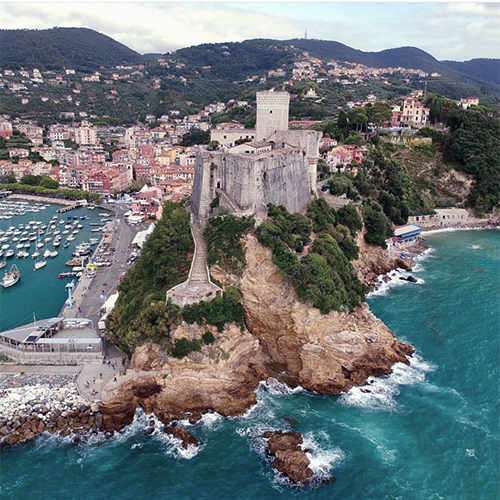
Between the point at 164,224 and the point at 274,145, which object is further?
the point at 274,145

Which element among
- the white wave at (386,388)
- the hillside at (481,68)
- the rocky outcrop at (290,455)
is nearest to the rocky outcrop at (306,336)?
the white wave at (386,388)

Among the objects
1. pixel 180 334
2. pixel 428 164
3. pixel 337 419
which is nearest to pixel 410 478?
pixel 337 419

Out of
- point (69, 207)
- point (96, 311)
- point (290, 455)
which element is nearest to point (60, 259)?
point (96, 311)

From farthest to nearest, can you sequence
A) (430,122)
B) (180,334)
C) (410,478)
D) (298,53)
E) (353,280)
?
(298,53) → (430,122) → (353,280) → (180,334) → (410,478)

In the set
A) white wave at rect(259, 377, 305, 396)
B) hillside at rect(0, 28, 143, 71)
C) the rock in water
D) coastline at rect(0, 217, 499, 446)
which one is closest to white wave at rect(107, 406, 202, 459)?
the rock in water

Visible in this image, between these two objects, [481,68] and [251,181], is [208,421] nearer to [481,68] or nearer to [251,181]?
[251,181]

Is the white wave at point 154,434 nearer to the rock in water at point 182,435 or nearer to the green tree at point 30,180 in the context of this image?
the rock in water at point 182,435

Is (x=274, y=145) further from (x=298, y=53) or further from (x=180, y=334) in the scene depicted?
(x=298, y=53)
